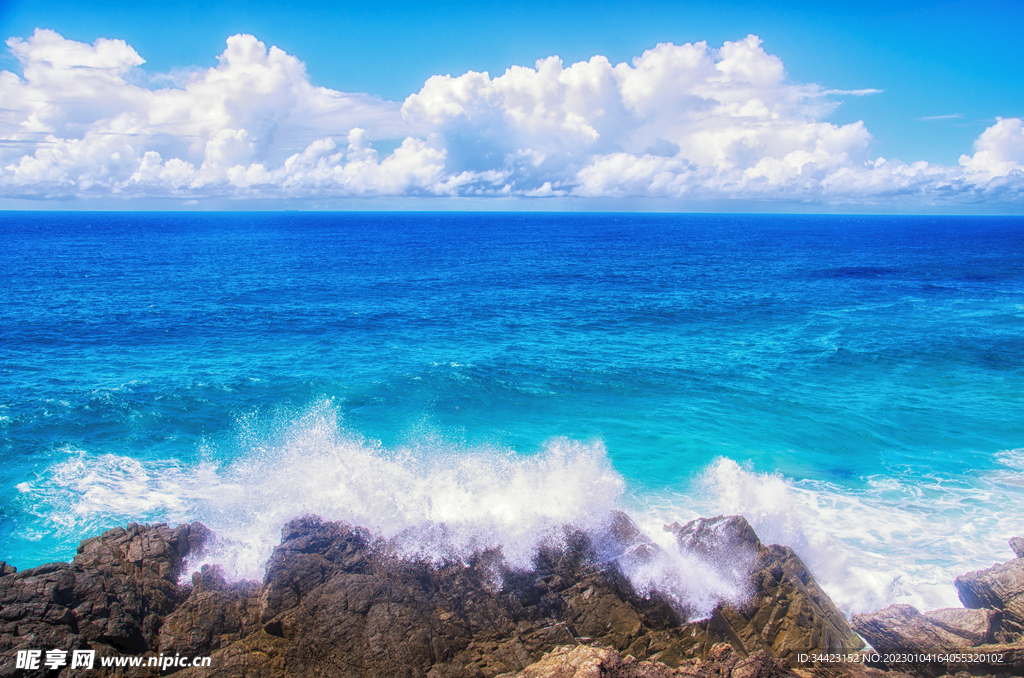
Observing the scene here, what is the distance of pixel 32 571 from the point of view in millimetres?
13273

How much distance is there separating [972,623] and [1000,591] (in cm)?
181

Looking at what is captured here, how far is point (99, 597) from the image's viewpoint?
13.0 metres

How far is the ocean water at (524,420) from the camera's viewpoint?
19.1 meters

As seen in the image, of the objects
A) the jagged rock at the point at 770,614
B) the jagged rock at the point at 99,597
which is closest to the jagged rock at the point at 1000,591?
the jagged rock at the point at 770,614

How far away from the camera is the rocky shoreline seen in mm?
12000

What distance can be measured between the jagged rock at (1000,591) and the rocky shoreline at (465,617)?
0.15ft

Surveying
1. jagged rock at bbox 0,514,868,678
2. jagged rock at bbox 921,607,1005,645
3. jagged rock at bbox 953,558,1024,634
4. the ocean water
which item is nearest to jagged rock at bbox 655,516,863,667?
jagged rock at bbox 0,514,868,678

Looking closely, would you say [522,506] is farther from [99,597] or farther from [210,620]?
[99,597]

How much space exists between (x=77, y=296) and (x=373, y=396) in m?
44.6

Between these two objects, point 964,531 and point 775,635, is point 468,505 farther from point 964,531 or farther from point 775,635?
point 964,531

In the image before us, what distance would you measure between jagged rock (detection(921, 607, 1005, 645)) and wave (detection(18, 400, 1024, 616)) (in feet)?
8.01

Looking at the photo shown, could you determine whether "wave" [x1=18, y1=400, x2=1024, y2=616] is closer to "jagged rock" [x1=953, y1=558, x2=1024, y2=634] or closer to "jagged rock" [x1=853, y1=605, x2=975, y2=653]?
"jagged rock" [x1=953, y1=558, x2=1024, y2=634]

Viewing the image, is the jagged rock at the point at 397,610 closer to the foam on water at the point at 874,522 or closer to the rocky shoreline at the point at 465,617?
the rocky shoreline at the point at 465,617

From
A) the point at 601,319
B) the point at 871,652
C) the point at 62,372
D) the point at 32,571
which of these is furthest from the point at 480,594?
the point at 601,319
